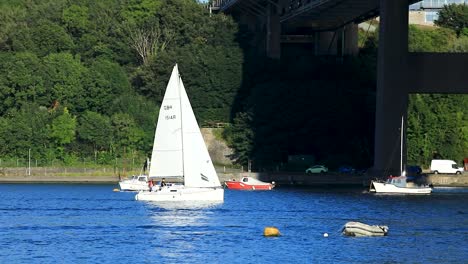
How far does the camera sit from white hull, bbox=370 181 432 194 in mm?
106438

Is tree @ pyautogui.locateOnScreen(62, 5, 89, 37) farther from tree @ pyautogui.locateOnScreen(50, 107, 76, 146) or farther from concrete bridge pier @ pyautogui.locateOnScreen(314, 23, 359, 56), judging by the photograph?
concrete bridge pier @ pyautogui.locateOnScreen(314, 23, 359, 56)

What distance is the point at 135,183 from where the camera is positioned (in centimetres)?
11362

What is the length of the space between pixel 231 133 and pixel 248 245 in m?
65.4

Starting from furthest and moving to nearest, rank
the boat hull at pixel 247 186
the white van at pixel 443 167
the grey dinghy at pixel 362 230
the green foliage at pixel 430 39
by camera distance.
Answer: the green foliage at pixel 430 39
the white van at pixel 443 167
the boat hull at pixel 247 186
the grey dinghy at pixel 362 230

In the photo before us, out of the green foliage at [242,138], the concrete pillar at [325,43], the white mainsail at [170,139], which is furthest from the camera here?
the concrete pillar at [325,43]

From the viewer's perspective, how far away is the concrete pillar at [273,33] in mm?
143125

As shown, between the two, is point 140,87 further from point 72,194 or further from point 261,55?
point 72,194

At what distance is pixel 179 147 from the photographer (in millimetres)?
94312

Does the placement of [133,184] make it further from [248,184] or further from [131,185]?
[248,184]

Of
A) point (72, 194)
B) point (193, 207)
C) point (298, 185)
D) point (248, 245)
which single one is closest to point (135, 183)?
point (72, 194)

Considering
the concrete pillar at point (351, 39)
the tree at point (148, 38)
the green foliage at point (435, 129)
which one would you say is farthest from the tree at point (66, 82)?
the green foliage at point (435, 129)

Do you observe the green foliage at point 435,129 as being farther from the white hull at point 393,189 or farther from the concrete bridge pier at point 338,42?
the white hull at point 393,189

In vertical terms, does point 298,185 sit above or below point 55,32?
below

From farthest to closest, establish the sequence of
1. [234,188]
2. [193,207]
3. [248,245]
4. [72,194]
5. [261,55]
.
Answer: [261,55] < [234,188] < [72,194] < [193,207] < [248,245]
